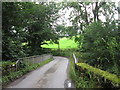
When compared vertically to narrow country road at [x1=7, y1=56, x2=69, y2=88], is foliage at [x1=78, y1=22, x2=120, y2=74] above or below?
above

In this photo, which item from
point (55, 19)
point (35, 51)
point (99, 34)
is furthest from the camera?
point (55, 19)

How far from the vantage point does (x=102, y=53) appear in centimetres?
1042

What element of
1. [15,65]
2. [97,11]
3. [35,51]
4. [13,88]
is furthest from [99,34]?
[35,51]

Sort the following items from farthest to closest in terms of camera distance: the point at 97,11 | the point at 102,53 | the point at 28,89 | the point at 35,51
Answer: the point at 35,51 < the point at 97,11 < the point at 102,53 < the point at 28,89

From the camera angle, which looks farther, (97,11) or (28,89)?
(97,11)

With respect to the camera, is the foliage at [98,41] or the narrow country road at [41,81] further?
the foliage at [98,41]

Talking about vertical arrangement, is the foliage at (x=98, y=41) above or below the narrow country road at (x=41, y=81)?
above

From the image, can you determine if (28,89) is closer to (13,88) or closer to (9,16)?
(13,88)

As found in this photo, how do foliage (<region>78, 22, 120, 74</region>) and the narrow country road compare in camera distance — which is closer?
the narrow country road

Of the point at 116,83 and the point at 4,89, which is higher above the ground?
the point at 116,83

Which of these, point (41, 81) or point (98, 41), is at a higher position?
point (98, 41)

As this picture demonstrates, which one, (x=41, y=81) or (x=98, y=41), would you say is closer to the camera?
(x=41, y=81)

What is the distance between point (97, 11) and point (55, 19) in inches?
574

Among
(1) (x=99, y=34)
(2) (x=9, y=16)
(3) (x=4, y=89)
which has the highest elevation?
(2) (x=9, y=16)
